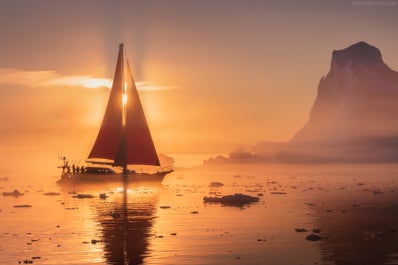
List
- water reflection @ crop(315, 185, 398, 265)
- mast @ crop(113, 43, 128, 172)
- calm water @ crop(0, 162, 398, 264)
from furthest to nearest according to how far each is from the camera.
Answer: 1. mast @ crop(113, 43, 128, 172)
2. calm water @ crop(0, 162, 398, 264)
3. water reflection @ crop(315, 185, 398, 265)

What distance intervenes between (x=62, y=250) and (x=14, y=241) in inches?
239

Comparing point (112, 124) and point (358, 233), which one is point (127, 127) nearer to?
point (112, 124)

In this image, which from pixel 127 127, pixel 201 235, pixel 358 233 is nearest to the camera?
pixel 358 233

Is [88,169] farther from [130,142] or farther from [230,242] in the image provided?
[230,242]

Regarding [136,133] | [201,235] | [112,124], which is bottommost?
[201,235]

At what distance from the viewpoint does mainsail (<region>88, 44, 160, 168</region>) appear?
105 meters

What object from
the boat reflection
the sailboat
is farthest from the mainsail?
the boat reflection

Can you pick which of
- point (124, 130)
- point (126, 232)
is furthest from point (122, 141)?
point (126, 232)

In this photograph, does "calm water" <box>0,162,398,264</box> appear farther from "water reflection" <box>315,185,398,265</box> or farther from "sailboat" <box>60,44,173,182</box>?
"sailboat" <box>60,44,173,182</box>

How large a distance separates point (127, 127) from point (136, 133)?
72.7 inches

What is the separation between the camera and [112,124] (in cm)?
10762

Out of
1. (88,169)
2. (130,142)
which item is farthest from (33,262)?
(88,169)

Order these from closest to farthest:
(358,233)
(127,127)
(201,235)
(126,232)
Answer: (358,233) → (201,235) → (126,232) → (127,127)

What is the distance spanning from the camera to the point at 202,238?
3997cm
